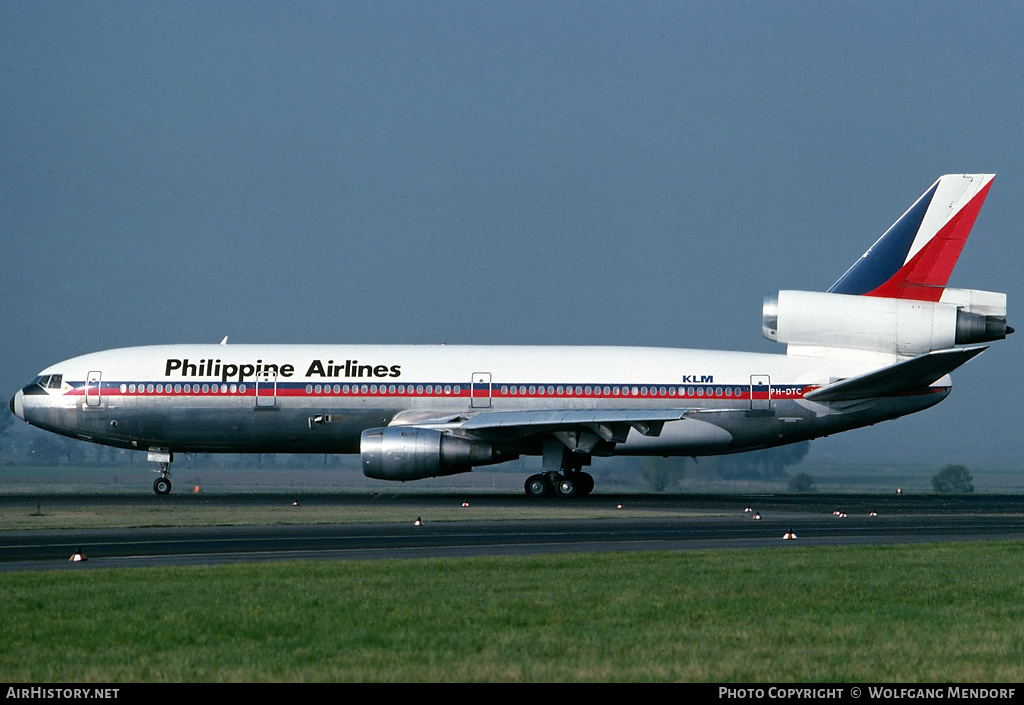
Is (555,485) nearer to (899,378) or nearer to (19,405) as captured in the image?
(899,378)

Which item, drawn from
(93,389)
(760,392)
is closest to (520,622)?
(760,392)

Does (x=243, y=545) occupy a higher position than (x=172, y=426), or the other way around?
(x=172, y=426)

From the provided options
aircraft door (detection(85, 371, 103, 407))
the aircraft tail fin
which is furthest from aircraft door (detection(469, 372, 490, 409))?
aircraft door (detection(85, 371, 103, 407))

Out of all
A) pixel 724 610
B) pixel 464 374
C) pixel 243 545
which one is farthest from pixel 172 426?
pixel 724 610

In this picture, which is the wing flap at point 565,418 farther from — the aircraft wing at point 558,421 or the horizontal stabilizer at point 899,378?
the horizontal stabilizer at point 899,378

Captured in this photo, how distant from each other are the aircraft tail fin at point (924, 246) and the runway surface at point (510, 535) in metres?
7.50

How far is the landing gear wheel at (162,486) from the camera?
41031 mm

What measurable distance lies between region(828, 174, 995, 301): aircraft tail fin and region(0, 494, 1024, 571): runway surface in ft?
24.6

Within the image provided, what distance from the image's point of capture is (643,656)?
33.4 feet

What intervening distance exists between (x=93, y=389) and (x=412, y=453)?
36.8 feet

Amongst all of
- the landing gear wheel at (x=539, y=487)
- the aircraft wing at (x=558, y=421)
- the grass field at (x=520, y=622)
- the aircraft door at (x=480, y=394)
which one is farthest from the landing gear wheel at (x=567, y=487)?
the grass field at (x=520, y=622)

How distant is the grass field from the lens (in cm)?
970
